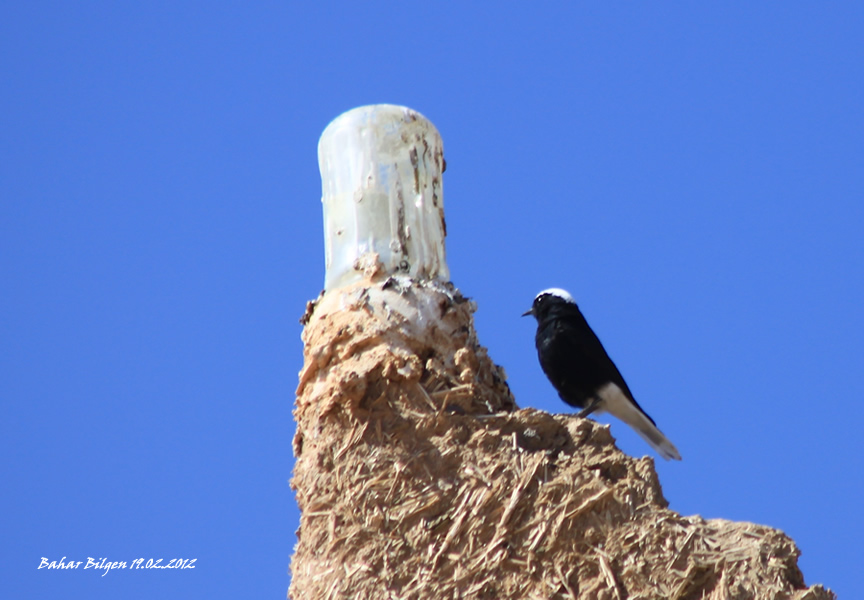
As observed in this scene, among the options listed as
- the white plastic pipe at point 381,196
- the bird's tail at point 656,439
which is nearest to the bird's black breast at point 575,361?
the bird's tail at point 656,439

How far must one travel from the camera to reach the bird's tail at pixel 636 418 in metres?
7.83

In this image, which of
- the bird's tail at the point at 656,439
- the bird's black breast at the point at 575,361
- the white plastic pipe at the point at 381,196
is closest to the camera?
the white plastic pipe at the point at 381,196

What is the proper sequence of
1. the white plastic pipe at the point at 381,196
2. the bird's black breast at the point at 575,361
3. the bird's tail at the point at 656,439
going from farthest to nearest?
1. the bird's tail at the point at 656,439
2. the bird's black breast at the point at 575,361
3. the white plastic pipe at the point at 381,196

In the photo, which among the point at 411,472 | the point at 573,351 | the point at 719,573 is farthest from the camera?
the point at 573,351

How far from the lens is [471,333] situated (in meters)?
5.95

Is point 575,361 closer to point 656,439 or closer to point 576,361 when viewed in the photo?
point 576,361

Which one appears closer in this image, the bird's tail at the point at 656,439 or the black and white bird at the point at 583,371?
the black and white bird at the point at 583,371

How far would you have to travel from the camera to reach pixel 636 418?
791 cm

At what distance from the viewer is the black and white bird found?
775 cm

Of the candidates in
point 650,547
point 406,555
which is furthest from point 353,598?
point 650,547

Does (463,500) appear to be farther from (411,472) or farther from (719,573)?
(719,573)

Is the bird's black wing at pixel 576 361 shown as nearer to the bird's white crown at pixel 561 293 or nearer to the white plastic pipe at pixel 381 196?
the bird's white crown at pixel 561 293

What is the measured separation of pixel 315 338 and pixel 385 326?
35 cm

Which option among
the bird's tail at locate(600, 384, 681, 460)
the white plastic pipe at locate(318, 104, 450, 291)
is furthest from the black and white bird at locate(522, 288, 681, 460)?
the white plastic pipe at locate(318, 104, 450, 291)
